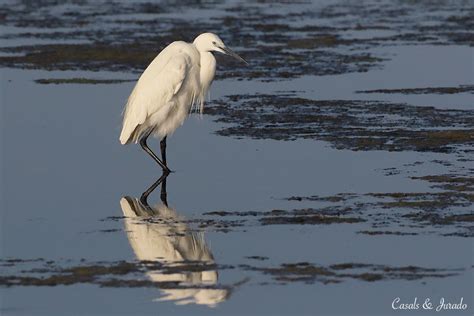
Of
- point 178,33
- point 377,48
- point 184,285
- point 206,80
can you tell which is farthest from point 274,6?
point 184,285

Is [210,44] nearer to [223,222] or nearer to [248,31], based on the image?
[223,222]

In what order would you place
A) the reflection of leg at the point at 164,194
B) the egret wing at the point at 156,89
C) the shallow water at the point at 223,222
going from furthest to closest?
the egret wing at the point at 156,89 < the reflection of leg at the point at 164,194 < the shallow water at the point at 223,222

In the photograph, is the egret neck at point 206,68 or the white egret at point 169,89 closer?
the white egret at point 169,89

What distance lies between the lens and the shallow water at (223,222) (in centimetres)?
895

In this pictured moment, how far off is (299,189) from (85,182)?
204cm

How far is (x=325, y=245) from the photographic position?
10141 mm

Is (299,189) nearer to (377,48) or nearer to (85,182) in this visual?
(85,182)

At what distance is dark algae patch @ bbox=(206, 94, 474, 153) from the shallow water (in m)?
0.17

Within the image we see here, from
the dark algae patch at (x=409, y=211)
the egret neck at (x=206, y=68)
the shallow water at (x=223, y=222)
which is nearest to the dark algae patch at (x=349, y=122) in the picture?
the shallow water at (x=223, y=222)

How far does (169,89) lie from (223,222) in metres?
2.75

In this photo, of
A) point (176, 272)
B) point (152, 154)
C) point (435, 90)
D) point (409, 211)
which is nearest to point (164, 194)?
point (152, 154)

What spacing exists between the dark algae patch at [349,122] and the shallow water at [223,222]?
0.17m

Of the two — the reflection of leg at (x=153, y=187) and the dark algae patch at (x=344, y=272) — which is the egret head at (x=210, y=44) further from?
the dark algae patch at (x=344, y=272)

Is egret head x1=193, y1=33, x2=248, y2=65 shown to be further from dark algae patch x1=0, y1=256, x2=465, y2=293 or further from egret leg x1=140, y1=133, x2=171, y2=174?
dark algae patch x1=0, y1=256, x2=465, y2=293
